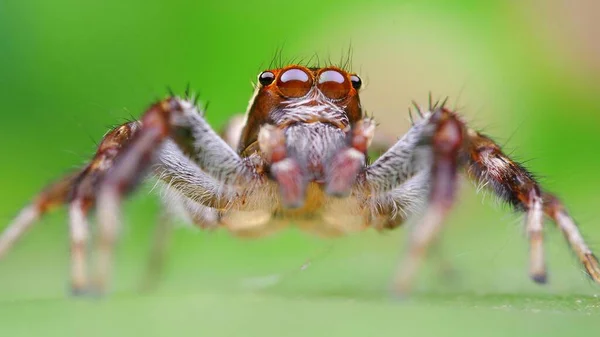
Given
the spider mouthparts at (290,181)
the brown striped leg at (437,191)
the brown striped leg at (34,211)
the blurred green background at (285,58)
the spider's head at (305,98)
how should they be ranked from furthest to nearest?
the blurred green background at (285,58) < the spider's head at (305,98) < the spider mouthparts at (290,181) < the brown striped leg at (34,211) < the brown striped leg at (437,191)

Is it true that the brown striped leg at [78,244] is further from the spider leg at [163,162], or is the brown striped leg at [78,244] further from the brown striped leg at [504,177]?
the brown striped leg at [504,177]

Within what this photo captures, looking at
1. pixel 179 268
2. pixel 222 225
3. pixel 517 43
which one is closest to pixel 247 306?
pixel 222 225

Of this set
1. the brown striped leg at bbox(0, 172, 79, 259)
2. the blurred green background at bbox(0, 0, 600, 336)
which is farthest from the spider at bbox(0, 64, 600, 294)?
the blurred green background at bbox(0, 0, 600, 336)

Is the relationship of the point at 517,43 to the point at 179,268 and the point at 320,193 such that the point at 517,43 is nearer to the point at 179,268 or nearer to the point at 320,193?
the point at 179,268

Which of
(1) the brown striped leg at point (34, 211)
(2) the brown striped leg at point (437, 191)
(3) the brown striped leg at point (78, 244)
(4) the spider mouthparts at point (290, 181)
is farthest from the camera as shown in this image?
(4) the spider mouthparts at point (290, 181)

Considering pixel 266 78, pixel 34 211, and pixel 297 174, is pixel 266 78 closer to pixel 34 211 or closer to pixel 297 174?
pixel 297 174

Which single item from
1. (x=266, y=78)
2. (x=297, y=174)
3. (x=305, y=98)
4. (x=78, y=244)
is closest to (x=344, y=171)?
(x=297, y=174)

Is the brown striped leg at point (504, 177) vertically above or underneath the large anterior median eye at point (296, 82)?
underneath

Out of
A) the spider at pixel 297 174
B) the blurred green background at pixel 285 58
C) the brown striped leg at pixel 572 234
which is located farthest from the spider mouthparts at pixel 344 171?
the blurred green background at pixel 285 58
